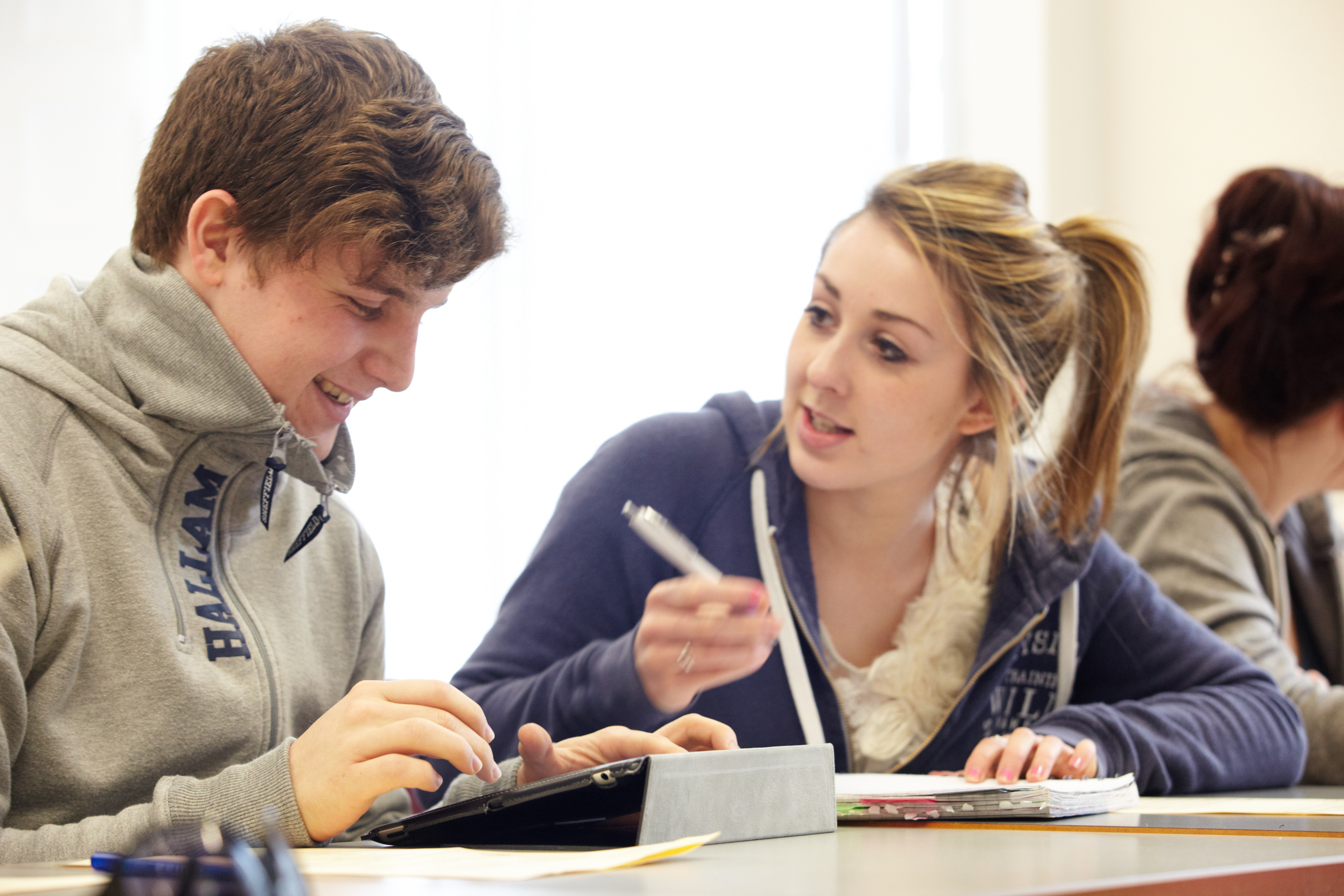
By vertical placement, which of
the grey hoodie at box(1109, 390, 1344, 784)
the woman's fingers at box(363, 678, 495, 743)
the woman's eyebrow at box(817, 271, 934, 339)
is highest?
the woman's eyebrow at box(817, 271, 934, 339)

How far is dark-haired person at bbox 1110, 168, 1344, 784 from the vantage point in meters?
1.65

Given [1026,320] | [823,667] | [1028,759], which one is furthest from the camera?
[1026,320]

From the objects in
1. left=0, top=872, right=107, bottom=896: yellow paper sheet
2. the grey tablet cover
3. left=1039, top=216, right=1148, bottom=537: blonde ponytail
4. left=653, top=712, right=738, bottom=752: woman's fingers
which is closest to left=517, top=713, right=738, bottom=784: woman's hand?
left=653, top=712, right=738, bottom=752: woman's fingers

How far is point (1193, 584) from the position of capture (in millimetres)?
1624

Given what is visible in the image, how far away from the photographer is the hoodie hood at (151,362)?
86cm

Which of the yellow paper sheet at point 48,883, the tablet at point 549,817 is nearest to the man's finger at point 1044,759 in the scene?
the tablet at point 549,817

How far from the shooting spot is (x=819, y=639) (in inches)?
50.5

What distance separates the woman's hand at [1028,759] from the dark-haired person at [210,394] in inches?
10.9

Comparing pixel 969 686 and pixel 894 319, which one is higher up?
pixel 894 319

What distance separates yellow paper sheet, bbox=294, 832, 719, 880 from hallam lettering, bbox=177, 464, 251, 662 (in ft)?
0.92

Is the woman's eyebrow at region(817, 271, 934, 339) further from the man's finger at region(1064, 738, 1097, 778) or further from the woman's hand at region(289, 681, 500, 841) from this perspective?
the woman's hand at region(289, 681, 500, 841)

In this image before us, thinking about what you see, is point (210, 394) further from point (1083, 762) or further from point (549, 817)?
point (1083, 762)

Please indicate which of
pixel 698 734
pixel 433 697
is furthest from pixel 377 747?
pixel 698 734

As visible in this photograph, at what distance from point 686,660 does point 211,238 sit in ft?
1.62
